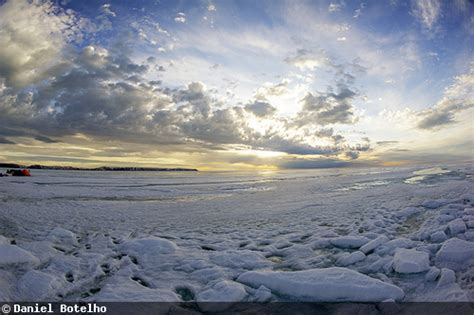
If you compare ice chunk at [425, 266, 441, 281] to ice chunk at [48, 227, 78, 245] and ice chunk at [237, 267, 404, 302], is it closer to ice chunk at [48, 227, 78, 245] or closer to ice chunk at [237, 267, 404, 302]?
ice chunk at [237, 267, 404, 302]

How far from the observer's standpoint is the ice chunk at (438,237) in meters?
5.85

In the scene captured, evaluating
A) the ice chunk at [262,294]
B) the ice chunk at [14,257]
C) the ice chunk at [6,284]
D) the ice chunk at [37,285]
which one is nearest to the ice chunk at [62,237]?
the ice chunk at [14,257]

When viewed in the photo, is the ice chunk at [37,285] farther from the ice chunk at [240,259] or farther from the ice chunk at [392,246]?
the ice chunk at [392,246]

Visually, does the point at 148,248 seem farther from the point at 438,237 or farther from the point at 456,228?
the point at 456,228

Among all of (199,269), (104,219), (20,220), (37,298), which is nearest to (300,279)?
(199,269)

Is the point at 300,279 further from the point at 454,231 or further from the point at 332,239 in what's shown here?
the point at 454,231

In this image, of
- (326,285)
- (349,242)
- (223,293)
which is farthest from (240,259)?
(349,242)

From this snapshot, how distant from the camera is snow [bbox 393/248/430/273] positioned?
4.28m

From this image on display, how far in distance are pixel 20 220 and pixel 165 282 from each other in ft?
24.8

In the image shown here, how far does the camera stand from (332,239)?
6.17 m

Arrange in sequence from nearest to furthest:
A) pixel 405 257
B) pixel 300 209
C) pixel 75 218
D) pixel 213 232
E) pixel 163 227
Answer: pixel 405 257 < pixel 213 232 < pixel 163 227 < pixel 75 218 < pixel 300 209

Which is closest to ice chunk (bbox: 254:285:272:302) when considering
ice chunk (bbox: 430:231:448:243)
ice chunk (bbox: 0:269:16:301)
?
ice chunk (bbox: 0:269:16:301)

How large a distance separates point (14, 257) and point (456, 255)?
805 cm

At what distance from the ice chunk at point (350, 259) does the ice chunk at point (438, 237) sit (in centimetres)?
222
